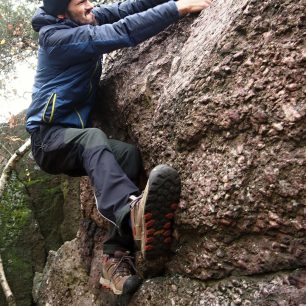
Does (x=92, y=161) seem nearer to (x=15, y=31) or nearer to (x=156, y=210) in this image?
(x=156, y=210)

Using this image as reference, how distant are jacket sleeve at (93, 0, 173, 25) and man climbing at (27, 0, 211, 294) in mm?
160

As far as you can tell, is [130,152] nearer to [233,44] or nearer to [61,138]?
[61,138]

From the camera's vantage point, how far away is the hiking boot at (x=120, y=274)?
11.2ft

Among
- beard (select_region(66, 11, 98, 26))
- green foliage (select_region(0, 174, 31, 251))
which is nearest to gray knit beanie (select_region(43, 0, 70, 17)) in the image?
beard (select_region(66, 11, 98, 26))

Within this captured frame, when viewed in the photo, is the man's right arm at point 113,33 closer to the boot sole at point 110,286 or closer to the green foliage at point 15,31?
the boot sole at point 110,286

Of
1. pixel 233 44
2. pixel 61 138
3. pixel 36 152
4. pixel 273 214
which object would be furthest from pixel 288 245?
pixel 36 152

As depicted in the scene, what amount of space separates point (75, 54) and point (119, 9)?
3.74ft

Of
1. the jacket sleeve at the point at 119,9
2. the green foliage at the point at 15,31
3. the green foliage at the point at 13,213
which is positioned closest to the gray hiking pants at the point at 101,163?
the jacket sleeve at the point at 119,9

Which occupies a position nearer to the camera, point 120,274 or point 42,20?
point 120,274

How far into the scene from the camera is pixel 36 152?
158 inches

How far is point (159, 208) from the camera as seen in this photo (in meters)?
2.87

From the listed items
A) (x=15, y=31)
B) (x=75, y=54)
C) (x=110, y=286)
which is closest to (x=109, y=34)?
(x=75, y=54)

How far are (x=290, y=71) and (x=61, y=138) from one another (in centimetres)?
220

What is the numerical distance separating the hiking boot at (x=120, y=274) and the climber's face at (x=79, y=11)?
2.43 meters
